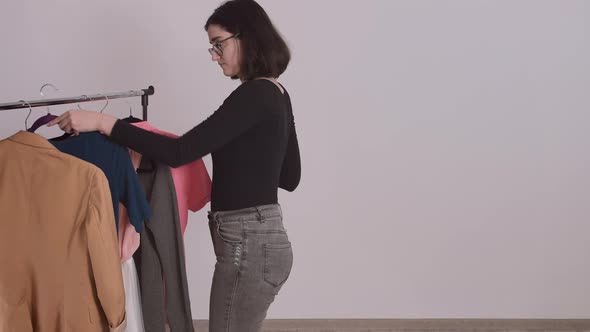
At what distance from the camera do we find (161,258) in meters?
1.94

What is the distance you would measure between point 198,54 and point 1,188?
1.49 m

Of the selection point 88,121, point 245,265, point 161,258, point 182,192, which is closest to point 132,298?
point 161,258

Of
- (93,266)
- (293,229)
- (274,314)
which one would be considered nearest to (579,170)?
(293,229)

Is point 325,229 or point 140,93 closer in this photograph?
point 140,93

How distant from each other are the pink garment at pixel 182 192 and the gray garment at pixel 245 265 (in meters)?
0.31

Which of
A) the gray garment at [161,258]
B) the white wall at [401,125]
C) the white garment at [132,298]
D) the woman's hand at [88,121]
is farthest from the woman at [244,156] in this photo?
the white wall at [401,125]

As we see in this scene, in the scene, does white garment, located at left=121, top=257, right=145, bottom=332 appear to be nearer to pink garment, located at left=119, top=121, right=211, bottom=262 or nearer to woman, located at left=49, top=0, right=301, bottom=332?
pink garment, located at left=119, top=121, right=211, bottom=262

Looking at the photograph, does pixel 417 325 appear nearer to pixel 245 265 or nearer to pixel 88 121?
pixel 245 265

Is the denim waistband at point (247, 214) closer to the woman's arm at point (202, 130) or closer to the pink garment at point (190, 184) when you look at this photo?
the woman's arm at point (202, 130)

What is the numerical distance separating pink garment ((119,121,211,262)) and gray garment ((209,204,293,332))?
31 centimetres

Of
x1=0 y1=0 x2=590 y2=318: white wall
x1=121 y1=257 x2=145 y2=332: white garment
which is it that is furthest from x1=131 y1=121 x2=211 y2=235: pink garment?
x1=0 y1=0 x2=590 y2=318: white wall

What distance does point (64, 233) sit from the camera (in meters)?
1.68

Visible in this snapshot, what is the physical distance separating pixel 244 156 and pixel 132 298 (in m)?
0.65

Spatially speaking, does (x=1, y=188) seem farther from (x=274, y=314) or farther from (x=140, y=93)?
(x=274, y=314)
